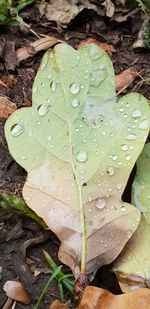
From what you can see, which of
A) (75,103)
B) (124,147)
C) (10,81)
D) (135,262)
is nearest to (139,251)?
(135,262)

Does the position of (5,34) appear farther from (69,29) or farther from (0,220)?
(0,220)

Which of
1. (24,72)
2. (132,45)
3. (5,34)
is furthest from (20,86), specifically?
(132,45)

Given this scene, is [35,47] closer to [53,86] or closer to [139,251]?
[53,86]

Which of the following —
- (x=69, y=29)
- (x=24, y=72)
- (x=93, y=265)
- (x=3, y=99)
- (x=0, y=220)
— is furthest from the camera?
(x=69, y=29)

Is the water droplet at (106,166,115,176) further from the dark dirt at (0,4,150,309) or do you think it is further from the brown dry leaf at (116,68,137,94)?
the brown dry leaf at (116,68,137,94)

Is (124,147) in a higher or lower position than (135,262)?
higher

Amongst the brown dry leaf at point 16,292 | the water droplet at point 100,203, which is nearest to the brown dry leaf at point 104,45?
the water droplet at point 100,203
